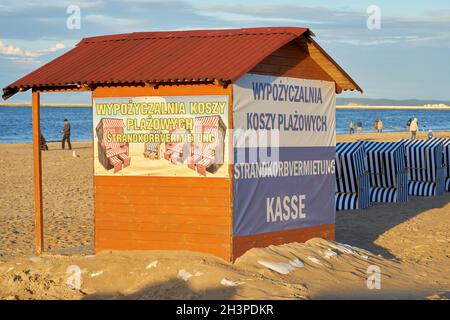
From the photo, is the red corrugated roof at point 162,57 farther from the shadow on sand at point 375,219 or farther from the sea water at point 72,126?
the sea water at point 72,126

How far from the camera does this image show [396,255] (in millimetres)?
13703

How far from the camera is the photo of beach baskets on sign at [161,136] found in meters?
10.9

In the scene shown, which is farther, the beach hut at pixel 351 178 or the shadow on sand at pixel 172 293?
the beach hut at pixel 351 178

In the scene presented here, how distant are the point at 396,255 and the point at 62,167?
17976mm

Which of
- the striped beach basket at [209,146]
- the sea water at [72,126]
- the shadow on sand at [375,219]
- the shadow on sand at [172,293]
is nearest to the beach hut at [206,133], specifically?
the striped beach basket at [209,146]

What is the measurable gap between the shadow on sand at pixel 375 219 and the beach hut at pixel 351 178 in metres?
0.26

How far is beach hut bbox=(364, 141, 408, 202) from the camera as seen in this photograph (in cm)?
1953

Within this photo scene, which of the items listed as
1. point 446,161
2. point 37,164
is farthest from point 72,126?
point 37,164

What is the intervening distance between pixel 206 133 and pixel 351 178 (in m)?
8.14

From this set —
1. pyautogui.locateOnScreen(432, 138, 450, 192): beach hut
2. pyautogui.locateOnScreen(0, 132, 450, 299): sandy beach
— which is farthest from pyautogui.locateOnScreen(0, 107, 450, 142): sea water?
pyautogui.locateOnScreen(0, 132, 450, 299): sandy beach

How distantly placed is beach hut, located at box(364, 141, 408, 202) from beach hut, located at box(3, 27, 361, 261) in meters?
6.94
